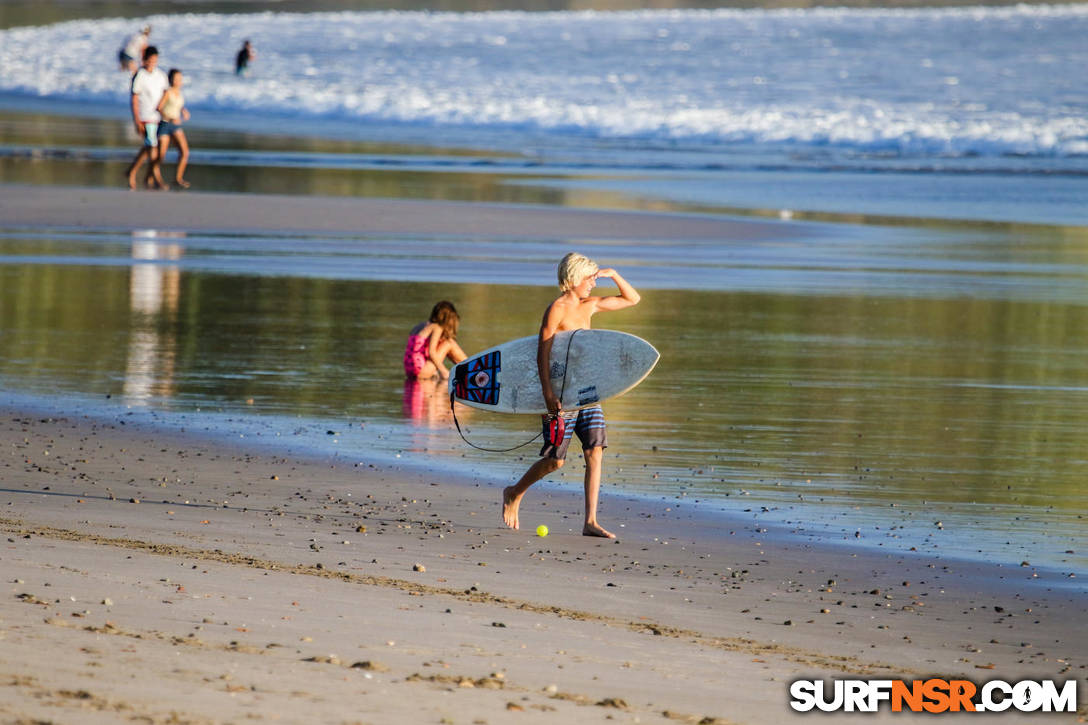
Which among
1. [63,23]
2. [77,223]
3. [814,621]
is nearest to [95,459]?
[814,621]

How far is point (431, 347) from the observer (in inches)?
489

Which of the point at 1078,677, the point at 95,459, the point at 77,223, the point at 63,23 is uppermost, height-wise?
the point at 63,23

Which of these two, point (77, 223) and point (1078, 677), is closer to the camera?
point (1078, 677)

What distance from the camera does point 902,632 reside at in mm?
6672

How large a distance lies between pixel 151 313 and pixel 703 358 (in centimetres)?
491

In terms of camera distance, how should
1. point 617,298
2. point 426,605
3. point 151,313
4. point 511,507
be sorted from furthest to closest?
1. point 151,313
2. point 617,298
3. point 511,507
4. point 426,605

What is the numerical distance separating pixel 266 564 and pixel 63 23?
353 feet

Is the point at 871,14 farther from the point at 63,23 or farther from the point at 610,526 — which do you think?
the point at 610,526

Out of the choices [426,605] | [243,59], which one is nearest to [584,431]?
[426,605]

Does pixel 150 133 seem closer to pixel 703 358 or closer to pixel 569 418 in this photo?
pixel 703 358

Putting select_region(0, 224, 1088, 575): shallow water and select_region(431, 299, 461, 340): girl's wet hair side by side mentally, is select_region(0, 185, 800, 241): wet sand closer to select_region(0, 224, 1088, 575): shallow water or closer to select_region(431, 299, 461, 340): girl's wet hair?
select_region(0, 224, 1088, 575): shallow water

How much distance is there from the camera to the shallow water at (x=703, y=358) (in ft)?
30.2

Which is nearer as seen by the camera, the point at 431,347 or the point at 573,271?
the point at 573,271

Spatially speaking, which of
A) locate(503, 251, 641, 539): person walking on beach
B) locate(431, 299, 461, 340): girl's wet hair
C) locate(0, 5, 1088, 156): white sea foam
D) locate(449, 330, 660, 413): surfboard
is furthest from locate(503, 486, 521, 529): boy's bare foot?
locate(0, 5, 1088, 156): white sea foam
